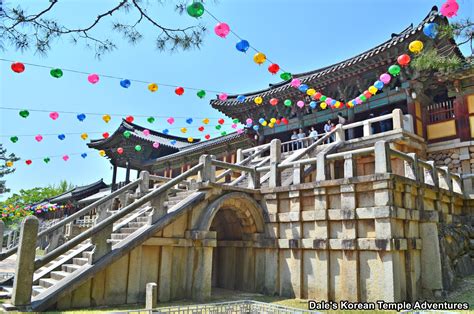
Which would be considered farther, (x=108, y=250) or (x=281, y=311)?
(x=108, y=250)

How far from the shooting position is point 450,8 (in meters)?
7.51

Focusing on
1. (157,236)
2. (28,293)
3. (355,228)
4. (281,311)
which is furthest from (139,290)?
(355,228)

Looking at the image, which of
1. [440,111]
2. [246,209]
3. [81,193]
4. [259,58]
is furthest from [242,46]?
[81,193]

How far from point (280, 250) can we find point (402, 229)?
3.48 m

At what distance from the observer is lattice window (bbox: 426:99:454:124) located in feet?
45.5

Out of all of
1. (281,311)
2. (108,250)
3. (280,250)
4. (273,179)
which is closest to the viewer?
(281,311)

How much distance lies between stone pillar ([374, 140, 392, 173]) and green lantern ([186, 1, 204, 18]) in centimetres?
566

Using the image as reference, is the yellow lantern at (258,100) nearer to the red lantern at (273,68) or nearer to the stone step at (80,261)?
the red lantern at (273,68)

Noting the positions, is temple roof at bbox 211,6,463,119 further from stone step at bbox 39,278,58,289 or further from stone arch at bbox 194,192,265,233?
stone step at bbox 39,278,58,289

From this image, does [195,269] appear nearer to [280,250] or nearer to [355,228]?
[280,250]

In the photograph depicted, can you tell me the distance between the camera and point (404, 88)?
13703mm

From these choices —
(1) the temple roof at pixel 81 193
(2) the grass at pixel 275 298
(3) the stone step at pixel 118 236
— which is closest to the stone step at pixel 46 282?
(2) the grass at pixel 275 298

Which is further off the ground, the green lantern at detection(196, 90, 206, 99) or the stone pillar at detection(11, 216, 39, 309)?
the green lantern at detection(196, 90, 206, 99)

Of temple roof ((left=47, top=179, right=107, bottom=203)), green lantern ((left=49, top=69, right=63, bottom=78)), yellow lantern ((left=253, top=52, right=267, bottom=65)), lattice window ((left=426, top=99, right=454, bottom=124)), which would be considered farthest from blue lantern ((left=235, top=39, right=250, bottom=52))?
temple roof ((left=47, top=179, right=107, bottom=203))
